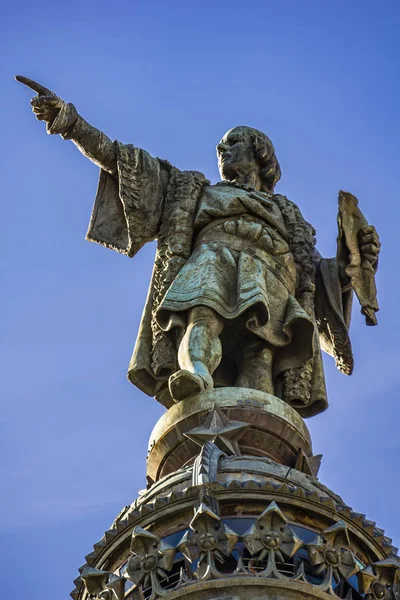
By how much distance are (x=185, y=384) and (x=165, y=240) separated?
2612 mm

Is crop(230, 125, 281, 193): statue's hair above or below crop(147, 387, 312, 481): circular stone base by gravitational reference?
above

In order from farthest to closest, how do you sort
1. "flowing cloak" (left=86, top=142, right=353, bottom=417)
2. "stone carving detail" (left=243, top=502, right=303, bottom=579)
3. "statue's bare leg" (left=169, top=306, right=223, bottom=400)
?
"flowing cloak" (left=86, top=142, right=353, bottom=417), "statue's bare leg" (left=169, top=306, right=223, bottom=400), "stone carving detail" (left=243, top=502, right=303, bottom=579)

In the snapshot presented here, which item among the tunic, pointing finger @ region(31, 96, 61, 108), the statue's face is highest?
the statue's face

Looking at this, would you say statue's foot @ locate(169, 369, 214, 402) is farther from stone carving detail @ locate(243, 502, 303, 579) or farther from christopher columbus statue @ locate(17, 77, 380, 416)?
stone carving detail @ locate(243, 502, 303, 579)

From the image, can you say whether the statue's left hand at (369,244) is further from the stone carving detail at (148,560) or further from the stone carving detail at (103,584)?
the stone carving detail at (103,584)

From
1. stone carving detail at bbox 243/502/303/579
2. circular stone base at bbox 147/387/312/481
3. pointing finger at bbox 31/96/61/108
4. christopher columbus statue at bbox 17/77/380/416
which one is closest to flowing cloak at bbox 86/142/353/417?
christopher columbus statue at bbox 17/77/380/416

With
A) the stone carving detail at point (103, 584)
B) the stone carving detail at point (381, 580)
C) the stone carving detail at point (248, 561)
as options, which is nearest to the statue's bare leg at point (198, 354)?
the stone carving detail at point (248, 561)

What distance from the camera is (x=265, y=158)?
1320 centimetres

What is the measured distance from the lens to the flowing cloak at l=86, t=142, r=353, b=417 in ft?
37.7

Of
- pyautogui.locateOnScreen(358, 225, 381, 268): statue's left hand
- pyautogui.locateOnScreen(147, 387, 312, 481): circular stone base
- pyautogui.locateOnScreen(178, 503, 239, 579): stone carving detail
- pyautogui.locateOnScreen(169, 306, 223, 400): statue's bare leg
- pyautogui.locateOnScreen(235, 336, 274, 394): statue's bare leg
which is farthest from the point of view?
pyautogui.locateOnScreen(358, 225, 381, 268): statue's left hand

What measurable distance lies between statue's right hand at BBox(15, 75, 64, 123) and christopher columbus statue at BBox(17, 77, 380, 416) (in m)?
0.01

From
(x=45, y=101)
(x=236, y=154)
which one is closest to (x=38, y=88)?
(x=45, y=101)

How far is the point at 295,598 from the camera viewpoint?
7.78m

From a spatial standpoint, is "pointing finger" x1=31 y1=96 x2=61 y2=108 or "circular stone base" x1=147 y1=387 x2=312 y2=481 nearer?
"circular stone base" x1=147 y1=387 x2=312 y2=481
